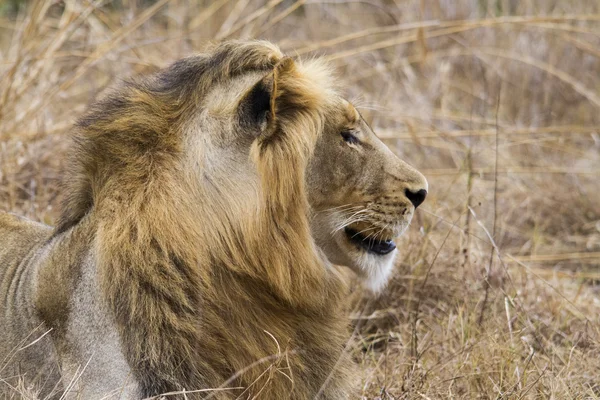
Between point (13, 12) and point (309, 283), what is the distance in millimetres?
7834

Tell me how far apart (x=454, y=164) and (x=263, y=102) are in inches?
150

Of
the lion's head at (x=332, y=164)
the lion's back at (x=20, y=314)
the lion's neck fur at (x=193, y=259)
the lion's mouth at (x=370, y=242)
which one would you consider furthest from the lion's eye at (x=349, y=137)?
the lion's back at (x=20, y=314)

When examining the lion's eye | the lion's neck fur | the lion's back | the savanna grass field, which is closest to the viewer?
the lion's neck fur

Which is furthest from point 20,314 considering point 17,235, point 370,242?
point 370,242

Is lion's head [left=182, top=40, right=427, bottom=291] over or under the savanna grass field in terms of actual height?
over

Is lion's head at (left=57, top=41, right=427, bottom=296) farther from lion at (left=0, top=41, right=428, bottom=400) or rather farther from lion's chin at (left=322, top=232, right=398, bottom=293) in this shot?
lion's chin at (left=322, top=232, right=398, bottom=293)

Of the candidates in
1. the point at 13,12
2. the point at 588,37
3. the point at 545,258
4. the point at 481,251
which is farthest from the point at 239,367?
Answer: the point at 13,12

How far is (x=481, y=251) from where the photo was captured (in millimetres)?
4160

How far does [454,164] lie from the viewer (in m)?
5.96

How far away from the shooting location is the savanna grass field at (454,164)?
3111mm

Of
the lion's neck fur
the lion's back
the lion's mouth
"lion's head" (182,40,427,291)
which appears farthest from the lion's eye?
the lion's back

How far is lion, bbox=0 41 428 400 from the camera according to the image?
2.28m

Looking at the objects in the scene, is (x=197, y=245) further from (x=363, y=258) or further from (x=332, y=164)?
(x=363, y=258)

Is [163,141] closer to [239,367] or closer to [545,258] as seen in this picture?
[239,367]
